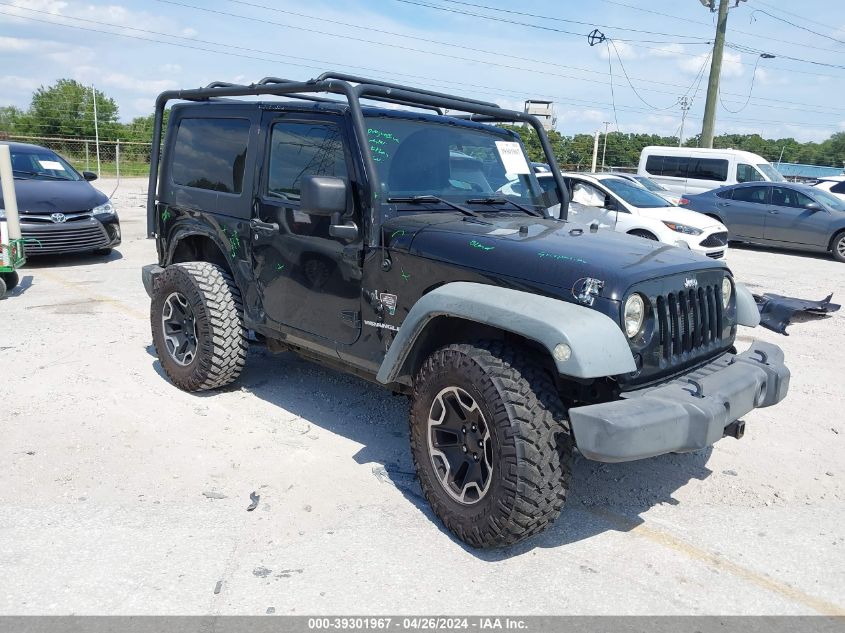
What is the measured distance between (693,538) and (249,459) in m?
2.41

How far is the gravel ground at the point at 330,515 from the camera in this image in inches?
112

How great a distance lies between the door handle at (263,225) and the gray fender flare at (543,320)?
1358 mm

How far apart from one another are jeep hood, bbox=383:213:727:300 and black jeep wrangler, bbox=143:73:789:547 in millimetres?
12

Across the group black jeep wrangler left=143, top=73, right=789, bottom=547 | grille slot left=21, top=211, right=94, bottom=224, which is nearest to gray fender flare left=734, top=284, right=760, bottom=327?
black jeep wrangler left=143, top=73, right=789, bottom=547

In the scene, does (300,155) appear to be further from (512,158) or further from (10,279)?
(10,279)

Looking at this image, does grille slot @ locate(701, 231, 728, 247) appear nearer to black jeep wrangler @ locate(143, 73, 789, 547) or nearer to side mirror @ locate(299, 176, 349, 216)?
black jeep wrangler @ locate(143, 73, 789, 547)

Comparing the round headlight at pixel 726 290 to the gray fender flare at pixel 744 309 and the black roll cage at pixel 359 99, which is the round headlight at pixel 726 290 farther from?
the black roll cage at pixel 359 99

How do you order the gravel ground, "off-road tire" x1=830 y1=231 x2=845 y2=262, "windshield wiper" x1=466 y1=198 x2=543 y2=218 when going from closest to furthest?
the gravel ground → "windshield wiper" x1=466 y1=198 x2=543 y2=218 → "off-road tire" x1=830 y1=231 x2=845 y2=262

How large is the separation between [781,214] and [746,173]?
4.14m

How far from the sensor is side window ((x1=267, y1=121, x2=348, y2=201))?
12.8ft

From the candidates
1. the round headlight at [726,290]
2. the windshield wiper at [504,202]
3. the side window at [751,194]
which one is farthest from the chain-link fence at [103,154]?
the round headlight at [726,290]

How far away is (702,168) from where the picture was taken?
18453 mm

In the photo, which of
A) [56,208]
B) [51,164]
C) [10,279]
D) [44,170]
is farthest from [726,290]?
[51,164]
